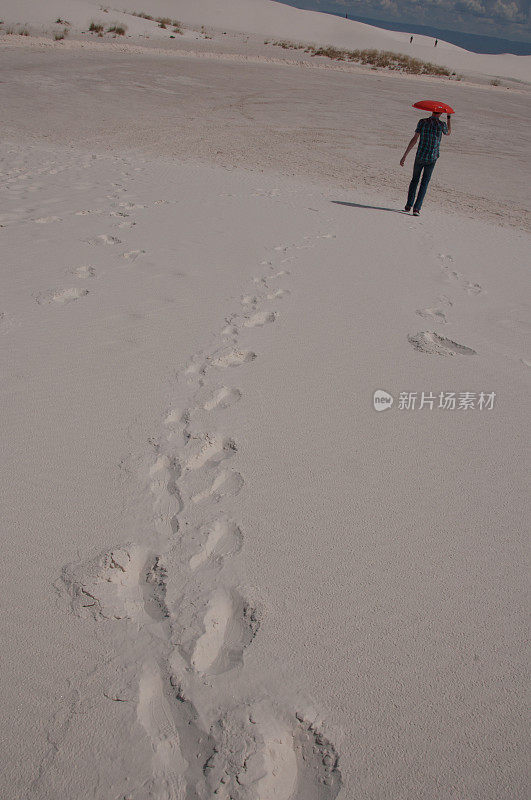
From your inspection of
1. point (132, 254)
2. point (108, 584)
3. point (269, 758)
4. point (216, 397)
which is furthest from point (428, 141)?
point (269, 758)

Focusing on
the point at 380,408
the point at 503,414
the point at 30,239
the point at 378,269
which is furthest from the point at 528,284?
the point at 30,239

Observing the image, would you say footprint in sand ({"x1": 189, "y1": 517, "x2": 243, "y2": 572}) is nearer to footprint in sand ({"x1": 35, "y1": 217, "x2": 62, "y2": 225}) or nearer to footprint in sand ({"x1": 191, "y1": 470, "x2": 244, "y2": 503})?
footprint in sand ({"x1": 191, "y1": 470, "x2": 244, "y2": 503})

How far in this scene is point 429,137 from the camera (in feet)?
20.2

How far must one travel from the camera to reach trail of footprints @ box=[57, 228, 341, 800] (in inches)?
54.0

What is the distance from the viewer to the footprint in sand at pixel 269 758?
4.43ft

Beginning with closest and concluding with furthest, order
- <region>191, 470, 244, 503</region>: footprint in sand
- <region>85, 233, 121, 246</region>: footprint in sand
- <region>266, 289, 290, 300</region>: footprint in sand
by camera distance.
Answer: <region>191, 470, 244, 503</region>: footprint in sand
<region>266, 289, 290, 300</region>: footprint in sand
<region>85, 233, 121, 246</region>: footprint in sand

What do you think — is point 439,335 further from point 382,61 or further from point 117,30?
point 382,61

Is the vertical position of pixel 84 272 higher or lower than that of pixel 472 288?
lower

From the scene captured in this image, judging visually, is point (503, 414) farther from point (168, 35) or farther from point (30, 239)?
point (168, 35)

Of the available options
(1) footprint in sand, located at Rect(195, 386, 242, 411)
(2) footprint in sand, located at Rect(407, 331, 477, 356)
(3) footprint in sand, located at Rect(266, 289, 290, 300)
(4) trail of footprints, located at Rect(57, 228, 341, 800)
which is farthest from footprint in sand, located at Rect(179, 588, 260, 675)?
(3) footprint in sand, located at Rect(266, 289, 290, 300)

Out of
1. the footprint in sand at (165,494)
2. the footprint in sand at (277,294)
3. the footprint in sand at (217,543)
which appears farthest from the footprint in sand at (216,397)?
the footprint in sand at (277,294)

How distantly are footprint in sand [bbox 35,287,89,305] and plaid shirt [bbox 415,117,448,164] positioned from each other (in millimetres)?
4481

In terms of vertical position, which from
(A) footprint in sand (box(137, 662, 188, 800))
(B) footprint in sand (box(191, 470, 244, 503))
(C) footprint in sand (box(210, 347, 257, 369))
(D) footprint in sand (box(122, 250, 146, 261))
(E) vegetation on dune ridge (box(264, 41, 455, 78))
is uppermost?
(E) vegetation on dune ridge (box(264, 41, 455, 78))

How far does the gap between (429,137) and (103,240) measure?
403 cm
